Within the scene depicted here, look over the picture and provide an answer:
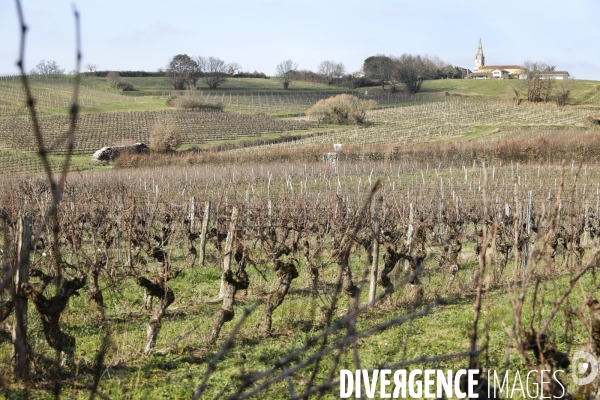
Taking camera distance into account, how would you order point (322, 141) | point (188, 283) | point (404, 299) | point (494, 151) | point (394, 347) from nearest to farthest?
point (394, 347), point (404, 299), point (188, 283), point (494, 151), point (322, 141)

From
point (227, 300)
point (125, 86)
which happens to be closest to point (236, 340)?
point (227, 300)

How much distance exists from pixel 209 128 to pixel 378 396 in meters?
49.8

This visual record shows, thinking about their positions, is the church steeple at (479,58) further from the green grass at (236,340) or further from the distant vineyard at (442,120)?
the green grass at (236,340)

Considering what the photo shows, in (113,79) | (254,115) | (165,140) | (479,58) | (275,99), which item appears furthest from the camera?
(479,58)

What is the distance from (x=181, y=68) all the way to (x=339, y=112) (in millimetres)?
28393

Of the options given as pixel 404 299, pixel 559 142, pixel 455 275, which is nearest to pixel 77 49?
pixel 404 299

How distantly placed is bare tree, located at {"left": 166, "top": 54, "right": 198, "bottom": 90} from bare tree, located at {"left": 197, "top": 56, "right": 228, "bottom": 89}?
1656mm

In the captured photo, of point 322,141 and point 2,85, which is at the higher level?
point 2,85

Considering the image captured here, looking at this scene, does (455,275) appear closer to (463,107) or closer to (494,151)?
(494,151)

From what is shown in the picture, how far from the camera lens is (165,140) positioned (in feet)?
145

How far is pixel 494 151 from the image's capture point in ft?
120

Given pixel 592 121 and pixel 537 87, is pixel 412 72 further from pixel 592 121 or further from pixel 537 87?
pixel 592 121

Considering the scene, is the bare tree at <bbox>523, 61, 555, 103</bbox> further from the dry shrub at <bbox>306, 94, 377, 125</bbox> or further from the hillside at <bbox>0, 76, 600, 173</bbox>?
the dry shrub at <bbox>306, 94, 377, 125</bbox>

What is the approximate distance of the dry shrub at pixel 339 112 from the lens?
58.2 m
